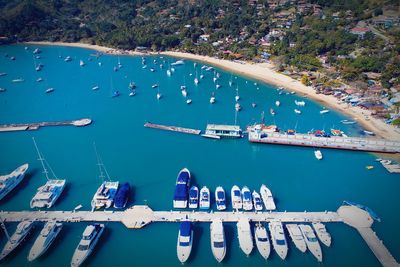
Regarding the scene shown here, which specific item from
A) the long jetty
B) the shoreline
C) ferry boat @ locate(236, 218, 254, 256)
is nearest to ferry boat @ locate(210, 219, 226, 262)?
the long jetty

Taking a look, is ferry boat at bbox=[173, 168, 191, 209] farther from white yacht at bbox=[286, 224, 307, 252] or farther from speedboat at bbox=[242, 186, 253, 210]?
white yacht at bbox=[286, 224, 307, 252]

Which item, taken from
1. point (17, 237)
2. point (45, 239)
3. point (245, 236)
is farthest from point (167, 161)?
point (17, 237)

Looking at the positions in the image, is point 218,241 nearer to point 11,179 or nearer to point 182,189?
point 182,189

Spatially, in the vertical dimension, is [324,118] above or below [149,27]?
below

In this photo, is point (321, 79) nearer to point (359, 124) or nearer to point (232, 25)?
point (359, 124)

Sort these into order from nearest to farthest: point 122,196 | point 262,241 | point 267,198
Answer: point 262,241, point 122,196, point 267,198

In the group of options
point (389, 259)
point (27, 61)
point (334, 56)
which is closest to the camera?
point (389, 259)

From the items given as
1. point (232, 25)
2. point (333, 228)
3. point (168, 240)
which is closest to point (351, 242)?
point (333, 228)

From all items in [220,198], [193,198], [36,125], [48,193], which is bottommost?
[220,198]
